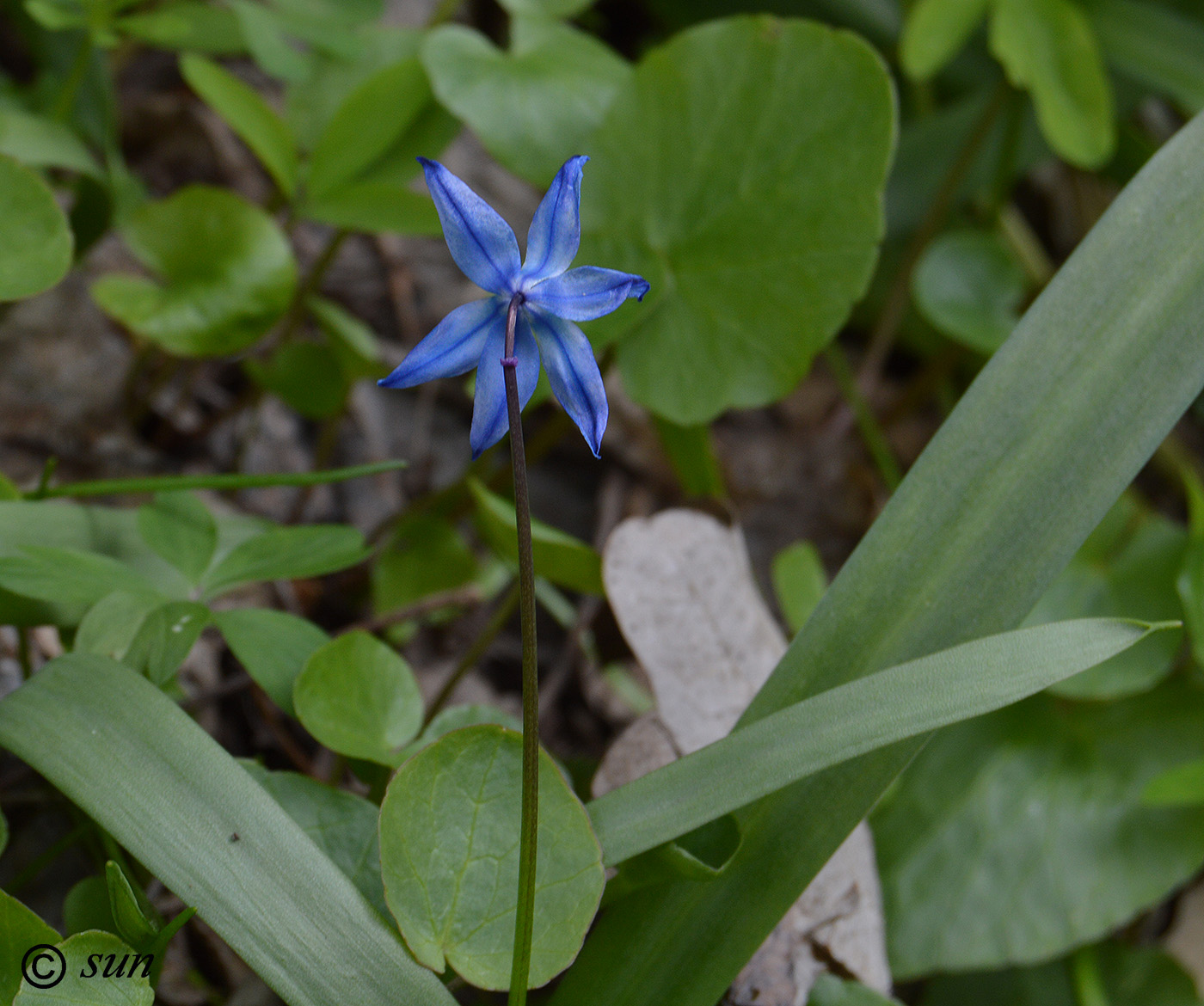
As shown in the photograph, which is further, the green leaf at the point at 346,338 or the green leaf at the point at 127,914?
the green leaf at the point at 346,338

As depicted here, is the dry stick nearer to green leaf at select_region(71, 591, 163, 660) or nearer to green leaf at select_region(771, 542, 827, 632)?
green leaf at select_region(771, 542, 827, 632)

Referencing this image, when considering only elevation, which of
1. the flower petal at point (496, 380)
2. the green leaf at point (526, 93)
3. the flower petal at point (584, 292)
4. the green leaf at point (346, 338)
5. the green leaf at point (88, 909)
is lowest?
the green leaf at point (346, 338)

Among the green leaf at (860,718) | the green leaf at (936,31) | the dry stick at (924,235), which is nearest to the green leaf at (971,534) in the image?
the green leaf at (860,718)

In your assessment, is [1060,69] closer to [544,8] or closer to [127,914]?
[544,8]

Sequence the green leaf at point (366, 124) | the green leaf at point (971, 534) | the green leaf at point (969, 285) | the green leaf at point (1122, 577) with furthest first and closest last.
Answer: the green leaf at point (969, 285) < the green leaf at point (1122, 577) < the green leaf at point (366, 124) < the green leaf at point (971, 534)

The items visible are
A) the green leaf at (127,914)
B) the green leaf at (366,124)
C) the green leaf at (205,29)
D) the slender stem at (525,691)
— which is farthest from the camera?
the green leaf at (205,29)

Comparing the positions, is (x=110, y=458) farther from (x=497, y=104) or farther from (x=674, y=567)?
(x=674, y=567)

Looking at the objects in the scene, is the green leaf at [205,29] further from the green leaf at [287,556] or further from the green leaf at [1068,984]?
the green leaf at [1068,984]
